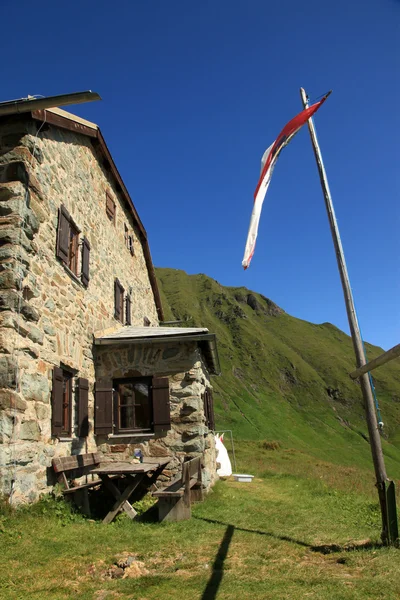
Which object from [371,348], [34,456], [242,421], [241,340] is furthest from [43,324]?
[371,348]

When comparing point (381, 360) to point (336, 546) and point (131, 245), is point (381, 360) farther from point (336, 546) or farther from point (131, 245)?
point (131, 245)

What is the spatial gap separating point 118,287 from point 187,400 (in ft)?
15.3

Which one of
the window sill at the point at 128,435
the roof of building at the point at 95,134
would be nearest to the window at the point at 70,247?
the roof of building at the point at 95,134

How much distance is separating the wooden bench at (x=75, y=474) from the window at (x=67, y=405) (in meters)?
0.47

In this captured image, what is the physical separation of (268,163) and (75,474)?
21.9 ft

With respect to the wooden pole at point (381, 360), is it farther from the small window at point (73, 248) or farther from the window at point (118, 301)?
the window at point (118, 301)

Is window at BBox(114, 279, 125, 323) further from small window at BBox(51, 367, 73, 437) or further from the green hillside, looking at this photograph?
the green hillside

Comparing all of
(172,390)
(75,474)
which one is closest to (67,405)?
(75,474)

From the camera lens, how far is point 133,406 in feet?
33.3

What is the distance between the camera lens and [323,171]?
719 cm

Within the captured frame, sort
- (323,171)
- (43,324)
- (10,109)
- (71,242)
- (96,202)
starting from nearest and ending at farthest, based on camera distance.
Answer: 1. (10,109)
2. (323,171)
3. (43,324)
4. (71,242)
5. (96,202)

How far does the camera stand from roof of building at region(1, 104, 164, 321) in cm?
822

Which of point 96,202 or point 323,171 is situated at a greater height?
point 96,202

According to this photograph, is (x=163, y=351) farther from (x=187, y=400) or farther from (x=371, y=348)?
(x=371, y=348)
